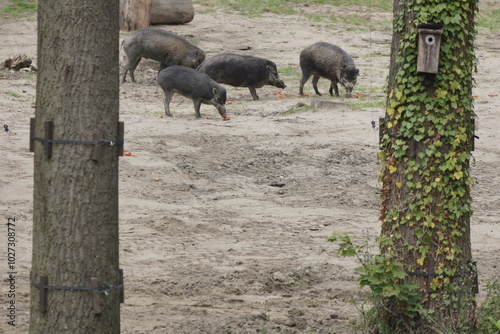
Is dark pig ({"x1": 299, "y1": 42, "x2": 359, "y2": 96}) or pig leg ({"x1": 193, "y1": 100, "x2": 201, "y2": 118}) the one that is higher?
dark pig ({"x1": 299, "y1": 42, "x2": 359, "y2": 96})

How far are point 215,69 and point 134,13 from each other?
603 cm

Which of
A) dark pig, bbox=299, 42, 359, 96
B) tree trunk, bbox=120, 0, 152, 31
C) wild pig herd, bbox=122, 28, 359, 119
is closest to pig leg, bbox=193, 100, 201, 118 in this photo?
wild pig herd, bbox=122, 28, 359, 119

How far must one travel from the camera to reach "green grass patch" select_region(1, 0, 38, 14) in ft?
81.1

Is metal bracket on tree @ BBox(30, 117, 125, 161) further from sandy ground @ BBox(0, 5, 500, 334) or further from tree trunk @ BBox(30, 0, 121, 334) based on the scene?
sandy ground @ BBox(0, 5, 500, 334)

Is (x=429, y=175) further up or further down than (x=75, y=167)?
further down

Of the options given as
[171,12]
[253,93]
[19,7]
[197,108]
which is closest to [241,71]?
[253,93]

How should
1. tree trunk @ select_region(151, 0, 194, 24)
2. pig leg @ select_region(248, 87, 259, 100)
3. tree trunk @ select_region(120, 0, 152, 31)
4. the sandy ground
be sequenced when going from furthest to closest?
tree trunk @ select_region(151, 0, 194, 24)
tree trunk @ select_region(120, 0, 152, 31)
pig leg @ select_region(248, 87, 259, 100)
the sandy ground

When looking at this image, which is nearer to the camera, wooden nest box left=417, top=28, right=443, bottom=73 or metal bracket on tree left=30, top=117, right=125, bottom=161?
metal bracket on tree left=30, top=117, right=125, bottom=161

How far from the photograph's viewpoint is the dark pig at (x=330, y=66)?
55.0 ft

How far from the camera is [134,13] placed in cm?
2214

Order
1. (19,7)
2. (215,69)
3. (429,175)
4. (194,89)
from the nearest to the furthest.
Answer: (429,175) → (194,89) → (215,69) → (19,7)

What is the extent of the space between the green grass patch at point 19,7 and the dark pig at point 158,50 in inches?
307

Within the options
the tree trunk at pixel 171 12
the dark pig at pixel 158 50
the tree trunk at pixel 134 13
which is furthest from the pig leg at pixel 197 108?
the tree trunk at pixel 171 12

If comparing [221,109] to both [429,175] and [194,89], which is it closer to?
[194,89]
